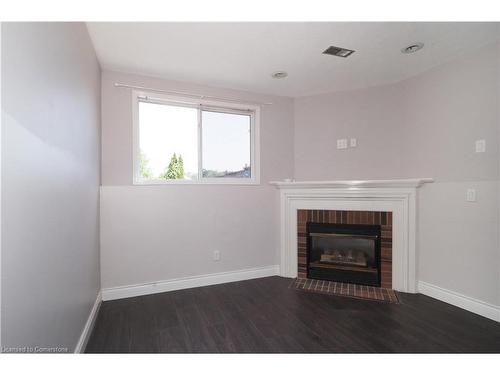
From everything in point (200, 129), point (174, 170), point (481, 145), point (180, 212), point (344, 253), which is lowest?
point (344, 253)

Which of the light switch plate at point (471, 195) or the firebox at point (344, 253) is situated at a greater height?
the light switch plate at point (471, 195)

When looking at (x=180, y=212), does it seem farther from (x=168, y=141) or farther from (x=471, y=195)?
(x=471, y=195)

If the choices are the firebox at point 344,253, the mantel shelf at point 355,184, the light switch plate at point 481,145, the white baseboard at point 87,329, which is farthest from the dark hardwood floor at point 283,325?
the light switch plate at point 481,145

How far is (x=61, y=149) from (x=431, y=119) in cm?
329

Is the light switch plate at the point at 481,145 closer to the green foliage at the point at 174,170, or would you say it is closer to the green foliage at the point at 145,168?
the green foliage at the point at 174,170

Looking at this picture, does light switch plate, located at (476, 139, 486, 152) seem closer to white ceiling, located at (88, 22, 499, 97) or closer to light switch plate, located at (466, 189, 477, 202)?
light switch plate, located at (466, 189, 477, 202)

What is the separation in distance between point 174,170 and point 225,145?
0.73 m

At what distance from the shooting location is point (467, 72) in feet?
7.83

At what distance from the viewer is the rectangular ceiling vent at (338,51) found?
89.8 inches

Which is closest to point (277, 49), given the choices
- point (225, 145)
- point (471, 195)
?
point (225, 145)

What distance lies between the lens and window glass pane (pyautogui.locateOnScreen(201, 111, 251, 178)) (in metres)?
3.19

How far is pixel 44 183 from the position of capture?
1.15 metres

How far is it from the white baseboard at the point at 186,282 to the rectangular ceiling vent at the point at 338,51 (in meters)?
2.57
